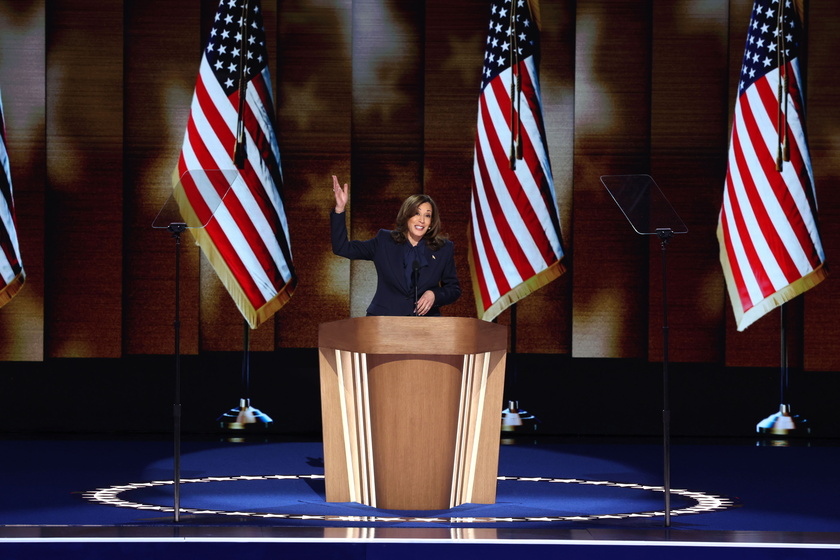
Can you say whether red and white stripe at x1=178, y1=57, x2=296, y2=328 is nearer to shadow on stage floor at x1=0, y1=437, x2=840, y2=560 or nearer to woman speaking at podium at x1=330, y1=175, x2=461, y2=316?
shadow on stage floor at x1=0, y1=437, x2=840, y2=560

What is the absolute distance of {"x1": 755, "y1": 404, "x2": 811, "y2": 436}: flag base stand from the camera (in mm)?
7195

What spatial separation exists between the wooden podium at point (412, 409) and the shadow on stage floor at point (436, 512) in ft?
0.35

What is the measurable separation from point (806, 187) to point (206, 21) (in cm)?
393

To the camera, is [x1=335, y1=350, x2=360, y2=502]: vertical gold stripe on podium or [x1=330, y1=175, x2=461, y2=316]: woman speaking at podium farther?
[x1=330, y1=175, x2=461, y2=316]: woman speaking at podium

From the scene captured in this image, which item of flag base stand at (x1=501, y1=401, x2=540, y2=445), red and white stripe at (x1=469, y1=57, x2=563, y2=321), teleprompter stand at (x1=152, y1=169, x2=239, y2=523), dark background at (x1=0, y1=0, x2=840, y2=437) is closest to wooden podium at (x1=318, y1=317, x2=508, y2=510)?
teleprompter stand at (x1=152, y1=169, x2=239, y2=523)

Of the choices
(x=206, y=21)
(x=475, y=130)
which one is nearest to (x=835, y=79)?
(x=475, y=130)

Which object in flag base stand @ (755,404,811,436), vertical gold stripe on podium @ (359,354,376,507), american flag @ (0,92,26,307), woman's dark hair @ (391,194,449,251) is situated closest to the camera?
vertical gold stripe on podium @ (359,354,376,507)

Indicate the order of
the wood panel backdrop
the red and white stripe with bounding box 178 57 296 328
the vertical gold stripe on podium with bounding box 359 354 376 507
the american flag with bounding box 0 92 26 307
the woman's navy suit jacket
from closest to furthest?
the vertical gold stripe on podium with bounding box 359 354 376 507
the woman's navy suit jacket
the american flag with bounding box 0 92 26 307
the red and white stripe with bounding box 178 57 296 328
the wood panel backdrop

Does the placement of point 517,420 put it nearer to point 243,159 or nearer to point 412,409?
point 243,159

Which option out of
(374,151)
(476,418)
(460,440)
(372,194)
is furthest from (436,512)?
(374,151)

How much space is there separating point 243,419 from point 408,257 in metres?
2.85

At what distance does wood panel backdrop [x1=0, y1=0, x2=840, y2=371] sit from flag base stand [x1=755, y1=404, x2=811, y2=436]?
13.6 inches

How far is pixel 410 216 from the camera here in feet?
15.4

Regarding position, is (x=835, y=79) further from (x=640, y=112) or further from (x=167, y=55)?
(x=167, y=55)
